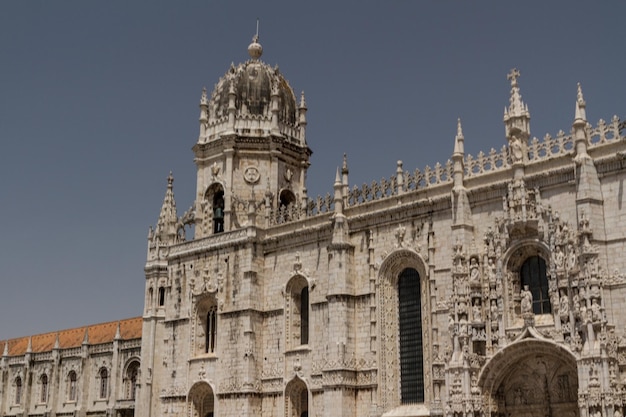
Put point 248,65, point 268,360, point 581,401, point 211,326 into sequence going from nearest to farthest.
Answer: point 581,401
point 268,360
point 211,326
point 248,65

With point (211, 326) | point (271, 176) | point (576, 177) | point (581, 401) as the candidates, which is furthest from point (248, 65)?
point (581, 401)

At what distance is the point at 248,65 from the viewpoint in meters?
45.3

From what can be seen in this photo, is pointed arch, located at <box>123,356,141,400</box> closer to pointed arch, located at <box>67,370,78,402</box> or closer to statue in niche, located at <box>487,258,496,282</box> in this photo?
pointed arch, located at <box>67,370,78,402</box>

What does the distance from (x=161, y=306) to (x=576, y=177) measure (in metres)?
26.0

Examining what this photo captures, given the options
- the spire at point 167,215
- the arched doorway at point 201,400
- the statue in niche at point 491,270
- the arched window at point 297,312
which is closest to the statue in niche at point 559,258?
the statue in niche at point 491,270

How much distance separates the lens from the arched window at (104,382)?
187 ft

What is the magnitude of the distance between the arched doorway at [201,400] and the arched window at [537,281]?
17119 mm

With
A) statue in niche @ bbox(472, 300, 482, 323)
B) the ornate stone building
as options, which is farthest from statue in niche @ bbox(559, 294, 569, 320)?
statue in niche @ bbox(472, 300, 482, 323)

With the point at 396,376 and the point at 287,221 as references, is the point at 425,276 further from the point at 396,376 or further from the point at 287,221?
the point at 287,221

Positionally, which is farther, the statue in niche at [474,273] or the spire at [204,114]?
the spire at [204,114]

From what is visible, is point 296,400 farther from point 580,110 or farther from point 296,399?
point 580,110

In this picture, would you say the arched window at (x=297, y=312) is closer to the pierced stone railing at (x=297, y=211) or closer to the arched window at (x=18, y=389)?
the pierced stone railing at (x=297, y=211)

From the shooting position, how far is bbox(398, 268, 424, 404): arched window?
3419cm

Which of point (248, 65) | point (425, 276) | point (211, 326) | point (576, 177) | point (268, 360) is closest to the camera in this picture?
point (576, 177)
